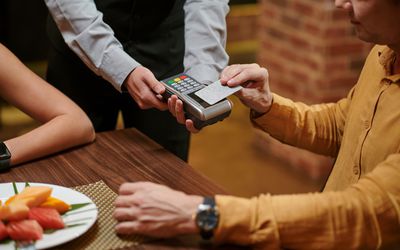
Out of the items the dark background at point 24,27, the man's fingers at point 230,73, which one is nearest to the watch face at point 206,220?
the man's fingers at point 230,73

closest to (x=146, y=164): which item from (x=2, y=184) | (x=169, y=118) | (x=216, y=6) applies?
(x=2, y=184)

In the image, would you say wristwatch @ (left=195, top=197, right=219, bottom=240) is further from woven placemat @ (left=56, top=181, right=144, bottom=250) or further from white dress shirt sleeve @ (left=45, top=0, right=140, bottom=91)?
white dress shirt sleeve @ (left=45, top=0, right=140, bottom=91)

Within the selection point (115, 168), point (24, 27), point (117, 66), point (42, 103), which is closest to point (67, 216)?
point (115, 168)

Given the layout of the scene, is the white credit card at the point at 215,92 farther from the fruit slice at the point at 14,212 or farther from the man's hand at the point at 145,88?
the fruit slice at the point at 14,212

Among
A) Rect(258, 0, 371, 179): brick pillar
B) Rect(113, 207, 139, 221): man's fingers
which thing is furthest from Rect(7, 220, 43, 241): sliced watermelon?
Rect(258, 0, 371, 179): brick pillar

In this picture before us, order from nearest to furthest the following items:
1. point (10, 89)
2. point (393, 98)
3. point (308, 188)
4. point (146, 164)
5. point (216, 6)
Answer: point (393, 98) → point (146, 164) → point (10, 89) → point (216, 6) → point (308, 188)

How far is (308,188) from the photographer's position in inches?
127

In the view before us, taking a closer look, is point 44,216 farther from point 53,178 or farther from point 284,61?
point 284,61

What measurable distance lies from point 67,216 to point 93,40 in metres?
0.68

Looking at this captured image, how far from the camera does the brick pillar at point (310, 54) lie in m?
3.11

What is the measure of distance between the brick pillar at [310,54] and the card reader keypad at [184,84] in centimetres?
158

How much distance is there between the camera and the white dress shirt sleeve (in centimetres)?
182

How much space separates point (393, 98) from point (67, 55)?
96 cm

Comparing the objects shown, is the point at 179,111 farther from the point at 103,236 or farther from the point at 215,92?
the point at 103,236
